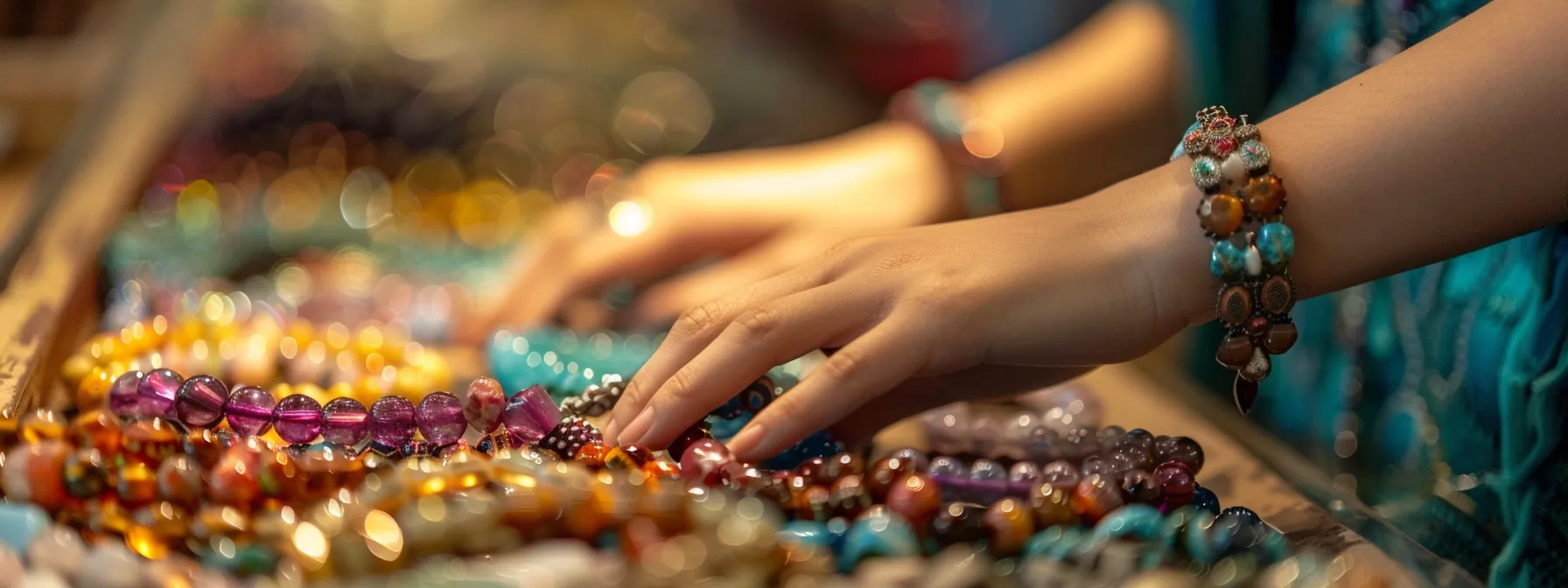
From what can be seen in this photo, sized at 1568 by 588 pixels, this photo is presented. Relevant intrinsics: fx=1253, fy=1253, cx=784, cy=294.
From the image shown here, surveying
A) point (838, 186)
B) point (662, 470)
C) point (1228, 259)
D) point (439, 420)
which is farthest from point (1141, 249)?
point (838, 186)

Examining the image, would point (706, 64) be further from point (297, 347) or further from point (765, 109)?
point (297, 347)

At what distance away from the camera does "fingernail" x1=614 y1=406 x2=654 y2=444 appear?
0.65m

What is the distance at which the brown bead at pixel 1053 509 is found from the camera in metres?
0.56

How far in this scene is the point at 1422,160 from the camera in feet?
1.98

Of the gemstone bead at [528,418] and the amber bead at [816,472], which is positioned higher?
the amber bead at [816,472]

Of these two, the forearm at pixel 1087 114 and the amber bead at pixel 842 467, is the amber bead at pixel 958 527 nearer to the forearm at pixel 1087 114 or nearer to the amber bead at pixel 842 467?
the amber bead at pixel 842 467

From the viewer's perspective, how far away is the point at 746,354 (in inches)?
25.7

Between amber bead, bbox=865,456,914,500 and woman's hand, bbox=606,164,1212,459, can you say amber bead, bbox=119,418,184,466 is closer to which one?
woman's hand, bbox=606,164,1212,459

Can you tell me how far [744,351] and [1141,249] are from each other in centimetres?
21

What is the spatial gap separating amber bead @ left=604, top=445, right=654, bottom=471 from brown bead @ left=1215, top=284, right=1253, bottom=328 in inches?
11.6

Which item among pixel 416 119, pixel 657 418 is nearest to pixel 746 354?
pixel 657 418

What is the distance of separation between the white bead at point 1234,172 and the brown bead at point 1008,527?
202 mm

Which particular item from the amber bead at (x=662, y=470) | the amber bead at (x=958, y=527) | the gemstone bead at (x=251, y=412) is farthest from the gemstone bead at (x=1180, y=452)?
the gemstone bead at (x=251, y=412)

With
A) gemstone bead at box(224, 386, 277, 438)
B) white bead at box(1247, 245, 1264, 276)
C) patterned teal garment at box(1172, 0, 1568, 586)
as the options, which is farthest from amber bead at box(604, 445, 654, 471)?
patterned teal garment at box(1172, 0, 1568, 586)
